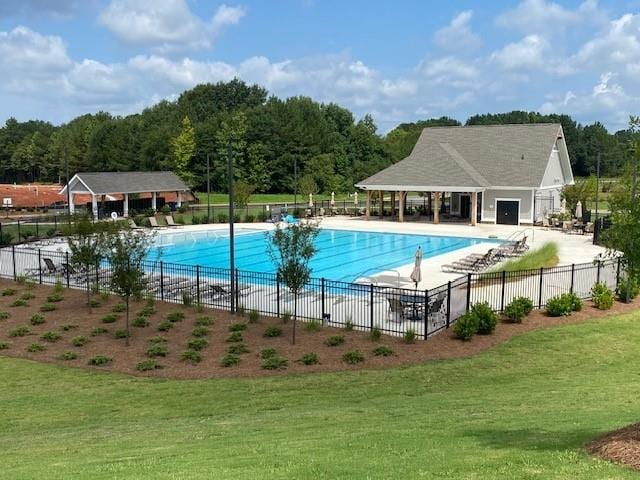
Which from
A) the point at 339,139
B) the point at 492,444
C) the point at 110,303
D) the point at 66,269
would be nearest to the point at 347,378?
the point at 492,444

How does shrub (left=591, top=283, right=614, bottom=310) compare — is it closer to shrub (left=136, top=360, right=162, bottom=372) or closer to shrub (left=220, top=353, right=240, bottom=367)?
shrub (left=220, top=353, right=240, bottom=367)

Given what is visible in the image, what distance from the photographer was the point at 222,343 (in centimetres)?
1645

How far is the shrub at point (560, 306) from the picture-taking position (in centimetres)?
1811

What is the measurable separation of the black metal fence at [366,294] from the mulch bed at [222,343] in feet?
2.86

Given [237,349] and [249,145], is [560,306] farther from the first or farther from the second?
[249,145]

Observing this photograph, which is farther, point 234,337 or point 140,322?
point 140,322

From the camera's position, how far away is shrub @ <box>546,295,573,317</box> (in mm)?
18109

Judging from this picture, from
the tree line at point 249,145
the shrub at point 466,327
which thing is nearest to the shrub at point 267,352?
the shrub at point 466,327

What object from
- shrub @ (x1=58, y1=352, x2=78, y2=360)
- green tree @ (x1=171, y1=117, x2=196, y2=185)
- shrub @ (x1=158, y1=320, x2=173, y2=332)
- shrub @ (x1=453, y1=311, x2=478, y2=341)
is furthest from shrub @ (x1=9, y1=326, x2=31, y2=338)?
green tree @ (x1=171, y1=117, x2=196, y2=185)

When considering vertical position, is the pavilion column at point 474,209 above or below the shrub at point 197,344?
above

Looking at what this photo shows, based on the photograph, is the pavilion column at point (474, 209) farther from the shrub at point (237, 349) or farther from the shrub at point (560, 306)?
the shrub at point (237, 349)

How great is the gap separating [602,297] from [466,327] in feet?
18.4

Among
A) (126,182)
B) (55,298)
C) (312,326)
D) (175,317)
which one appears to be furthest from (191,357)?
(126,182)

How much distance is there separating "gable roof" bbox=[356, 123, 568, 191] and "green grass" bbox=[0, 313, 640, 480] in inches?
1203
